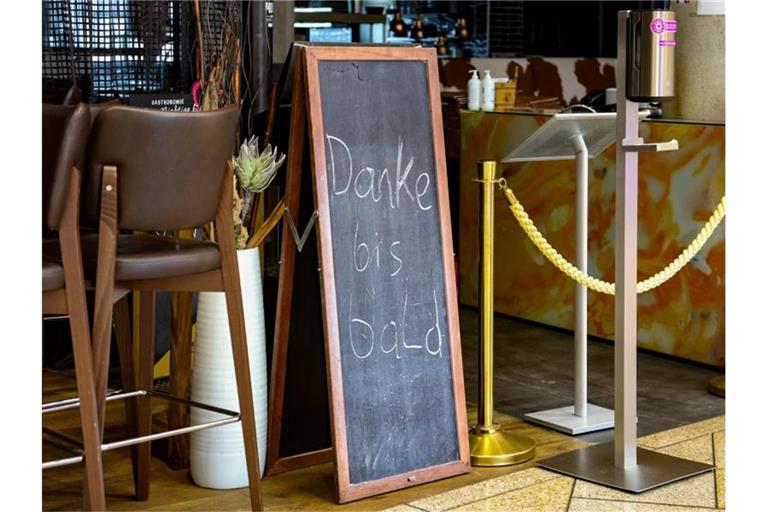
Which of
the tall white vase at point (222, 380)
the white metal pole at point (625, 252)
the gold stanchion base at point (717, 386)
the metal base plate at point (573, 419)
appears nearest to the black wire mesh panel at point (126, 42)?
the tall white vase at point (222, 380)

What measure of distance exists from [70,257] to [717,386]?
2.92m

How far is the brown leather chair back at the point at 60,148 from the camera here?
94.6 inches

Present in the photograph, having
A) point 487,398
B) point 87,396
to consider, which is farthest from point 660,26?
point 87,396

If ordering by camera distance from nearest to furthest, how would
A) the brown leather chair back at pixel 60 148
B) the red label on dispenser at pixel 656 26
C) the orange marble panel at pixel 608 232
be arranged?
1. the brown leather chair back at pixel 60 148
2. the red label on dispenser at pixel 656 26
3. the orange marble panel at pixel 608 232

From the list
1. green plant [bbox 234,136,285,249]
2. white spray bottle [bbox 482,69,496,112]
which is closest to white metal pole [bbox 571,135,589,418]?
green plant [bbox 234,136,285,249]

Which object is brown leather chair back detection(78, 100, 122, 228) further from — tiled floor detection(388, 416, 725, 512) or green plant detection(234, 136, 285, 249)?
tiled floor detection(388, 416, 725, 512)

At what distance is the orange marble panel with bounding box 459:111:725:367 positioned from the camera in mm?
4840

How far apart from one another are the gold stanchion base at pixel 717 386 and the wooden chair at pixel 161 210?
2243 mm

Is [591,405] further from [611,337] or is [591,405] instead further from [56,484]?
[56,484]

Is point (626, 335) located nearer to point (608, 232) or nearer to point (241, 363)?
point (241, 363)

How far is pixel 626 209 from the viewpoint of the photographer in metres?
3.32

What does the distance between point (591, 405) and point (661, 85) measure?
155 centimetres

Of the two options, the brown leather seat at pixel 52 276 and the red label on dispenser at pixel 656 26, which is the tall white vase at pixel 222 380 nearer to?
the brown leather seat at pixel 52 276
